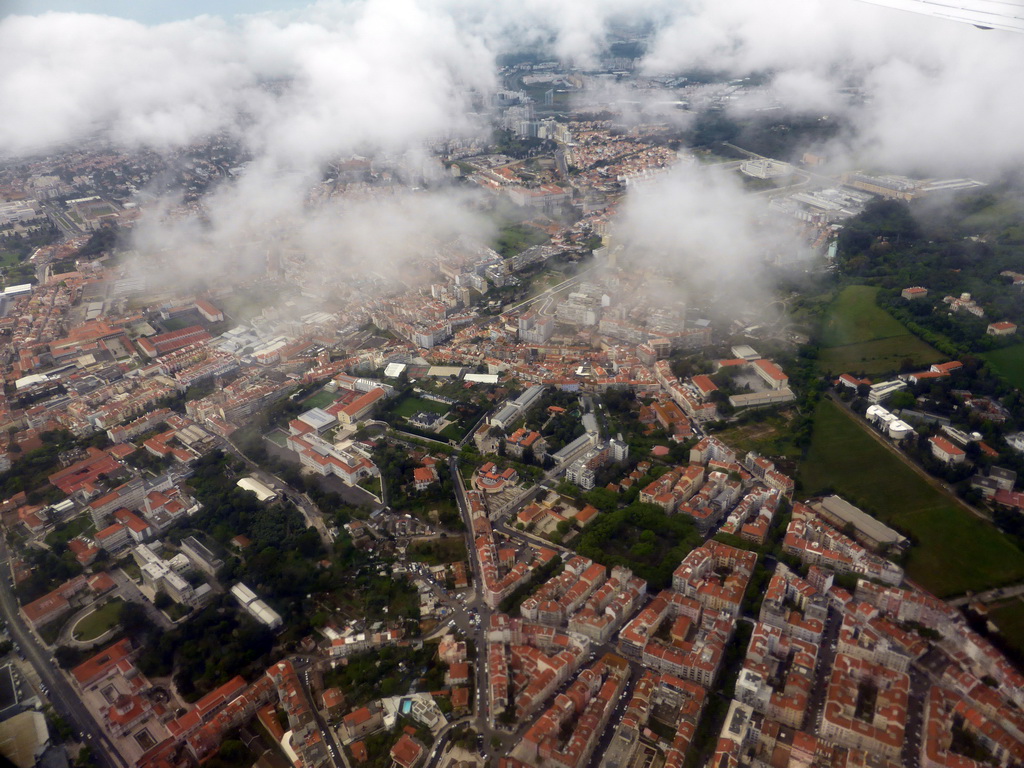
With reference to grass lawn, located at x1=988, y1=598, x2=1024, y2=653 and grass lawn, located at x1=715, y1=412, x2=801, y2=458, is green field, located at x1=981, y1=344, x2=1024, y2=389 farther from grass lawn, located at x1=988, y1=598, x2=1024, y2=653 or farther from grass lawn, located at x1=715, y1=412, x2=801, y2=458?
grass lawn, located at x1=988, y1=598, x2=1024, y2=653

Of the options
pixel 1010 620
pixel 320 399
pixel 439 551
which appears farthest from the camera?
pixel 320 399

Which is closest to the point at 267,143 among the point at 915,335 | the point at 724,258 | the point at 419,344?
the point at 419,344

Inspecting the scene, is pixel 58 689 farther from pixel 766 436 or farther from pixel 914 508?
pixel 914 508

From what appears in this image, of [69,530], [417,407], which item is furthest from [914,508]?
[69,530]

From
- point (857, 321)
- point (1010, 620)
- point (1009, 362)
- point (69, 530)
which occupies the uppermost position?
point (1010, 620)

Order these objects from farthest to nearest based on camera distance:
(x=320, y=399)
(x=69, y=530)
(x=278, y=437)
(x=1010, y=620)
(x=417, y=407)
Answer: (x=320, y=399), (x=417, y=407), (x=278, y=437), (x=69, y=530), (x=1010, y=620)

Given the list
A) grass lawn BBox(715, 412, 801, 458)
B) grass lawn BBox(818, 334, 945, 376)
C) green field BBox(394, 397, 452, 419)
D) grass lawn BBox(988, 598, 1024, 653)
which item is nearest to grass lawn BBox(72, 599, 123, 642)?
green field BBox(394, 397, 452, 419)

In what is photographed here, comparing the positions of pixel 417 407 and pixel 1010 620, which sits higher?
pixel 1010 620
